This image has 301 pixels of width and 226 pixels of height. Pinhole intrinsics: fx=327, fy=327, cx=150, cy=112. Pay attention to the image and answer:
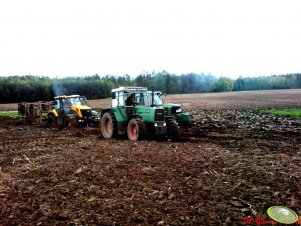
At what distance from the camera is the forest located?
64.1 meters

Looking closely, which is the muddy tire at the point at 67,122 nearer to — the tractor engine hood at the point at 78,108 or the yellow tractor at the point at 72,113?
the yellow tractor at the point at 72,113

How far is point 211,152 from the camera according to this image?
10.4 m

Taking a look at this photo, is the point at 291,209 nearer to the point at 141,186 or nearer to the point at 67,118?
the point at 141,186

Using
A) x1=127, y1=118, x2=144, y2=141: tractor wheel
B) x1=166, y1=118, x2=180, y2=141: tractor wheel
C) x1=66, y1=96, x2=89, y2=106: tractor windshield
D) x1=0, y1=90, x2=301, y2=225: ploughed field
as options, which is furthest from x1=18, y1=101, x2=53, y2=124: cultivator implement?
x1=0, y1=90, x2=301, y2=225: ploughed field

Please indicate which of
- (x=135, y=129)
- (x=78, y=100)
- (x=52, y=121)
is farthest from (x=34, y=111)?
(x=135, y=129)

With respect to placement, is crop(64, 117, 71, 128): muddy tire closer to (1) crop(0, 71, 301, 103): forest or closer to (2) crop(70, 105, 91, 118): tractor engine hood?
(2) crop(70, 105, 91, 118): tractor engine hood

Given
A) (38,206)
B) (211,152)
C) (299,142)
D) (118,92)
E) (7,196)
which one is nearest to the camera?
(38,206)

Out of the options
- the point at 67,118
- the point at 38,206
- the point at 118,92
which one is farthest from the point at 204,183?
the point at 67,118

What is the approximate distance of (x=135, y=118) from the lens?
13.7m

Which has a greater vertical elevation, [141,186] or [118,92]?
[118,92]

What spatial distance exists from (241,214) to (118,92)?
398 inches

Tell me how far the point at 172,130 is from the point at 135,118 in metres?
1.64

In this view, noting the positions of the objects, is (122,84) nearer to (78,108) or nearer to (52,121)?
(52,121)

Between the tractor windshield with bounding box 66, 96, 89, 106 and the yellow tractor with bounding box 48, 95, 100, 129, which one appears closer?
Answer: the yellow tractor with bounding box 48, 95, 100, 129
